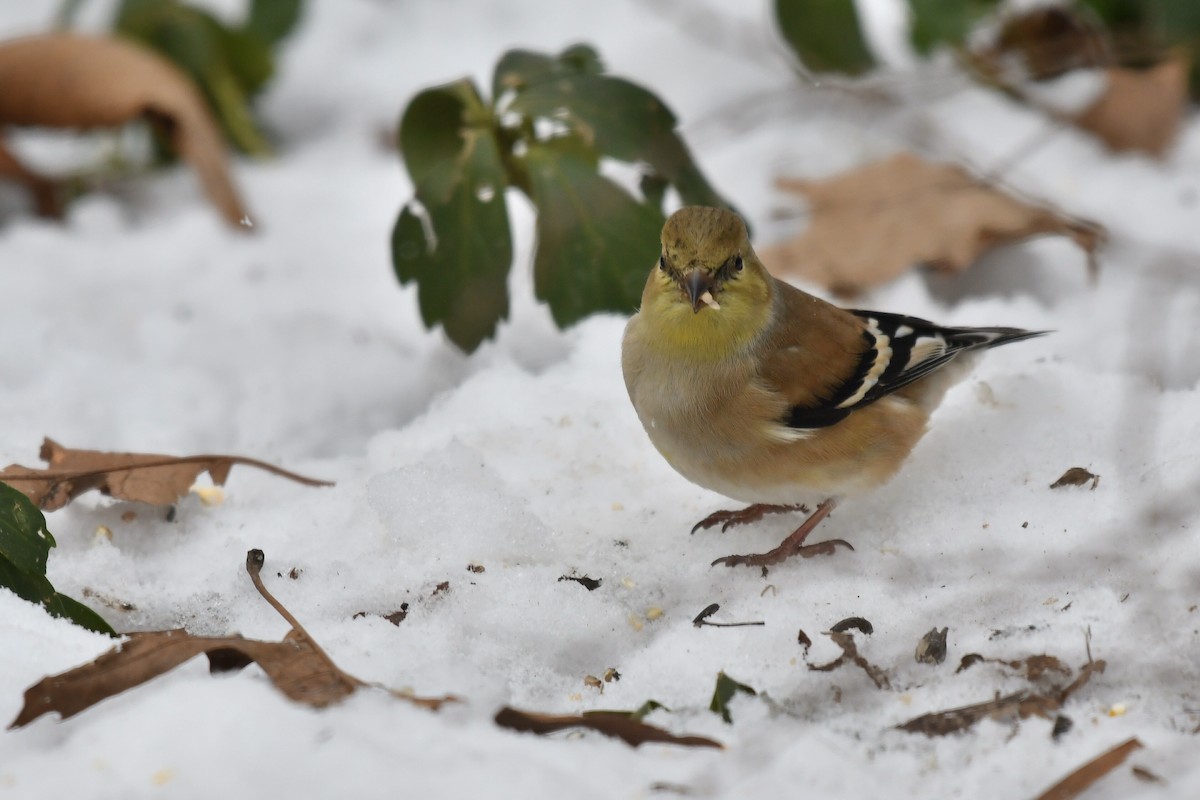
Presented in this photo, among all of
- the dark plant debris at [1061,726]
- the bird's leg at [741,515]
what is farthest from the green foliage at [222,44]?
the dark plant debris at [1061,726]

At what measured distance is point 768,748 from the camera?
1962 millimetres

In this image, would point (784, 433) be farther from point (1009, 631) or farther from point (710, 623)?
point (1009, 631)

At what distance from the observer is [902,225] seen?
392 cm

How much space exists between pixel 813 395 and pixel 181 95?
2.69 m

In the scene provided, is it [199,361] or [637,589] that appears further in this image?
[199,361]

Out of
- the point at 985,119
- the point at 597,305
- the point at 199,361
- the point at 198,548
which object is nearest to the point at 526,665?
the point at 198,548

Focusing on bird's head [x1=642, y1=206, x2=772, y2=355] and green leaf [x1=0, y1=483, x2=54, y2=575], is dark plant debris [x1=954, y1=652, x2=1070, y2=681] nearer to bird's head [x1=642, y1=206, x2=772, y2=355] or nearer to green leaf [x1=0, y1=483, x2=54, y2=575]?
bird's head [x1=642, y1=206, x2=772, y2=355]

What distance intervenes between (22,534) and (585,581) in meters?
1.08

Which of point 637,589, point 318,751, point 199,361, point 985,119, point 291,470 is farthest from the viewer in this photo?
point 985,119

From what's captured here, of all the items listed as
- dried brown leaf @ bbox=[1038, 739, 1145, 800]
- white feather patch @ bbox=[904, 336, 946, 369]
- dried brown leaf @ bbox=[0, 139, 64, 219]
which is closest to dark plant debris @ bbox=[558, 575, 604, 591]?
white feather patch @ bbox=[904, 336, 946, 369]

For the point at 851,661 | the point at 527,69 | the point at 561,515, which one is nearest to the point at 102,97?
the point at 527,69

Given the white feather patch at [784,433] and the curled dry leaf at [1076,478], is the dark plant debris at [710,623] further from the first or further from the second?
the curled dry leaf at [1076,478]

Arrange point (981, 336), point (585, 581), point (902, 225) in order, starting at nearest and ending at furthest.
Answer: point (585, 581) < point (981, 336) < point (902, 225)

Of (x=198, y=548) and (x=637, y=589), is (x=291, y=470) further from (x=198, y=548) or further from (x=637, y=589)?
(x=637, y=589)
